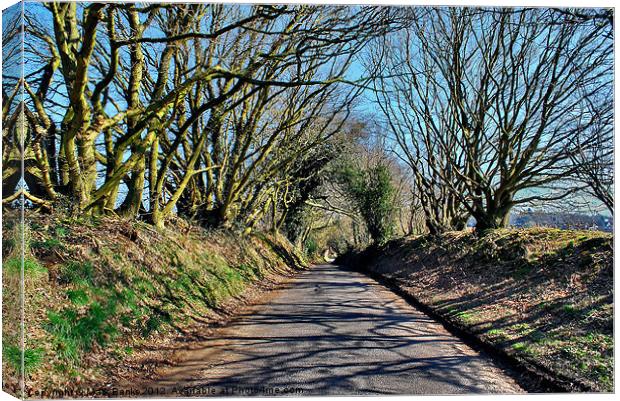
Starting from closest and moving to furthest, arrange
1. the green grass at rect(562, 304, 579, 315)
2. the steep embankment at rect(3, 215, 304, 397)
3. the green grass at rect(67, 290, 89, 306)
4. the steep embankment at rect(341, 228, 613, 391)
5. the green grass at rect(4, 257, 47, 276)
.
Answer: the steep embankment at rect(3, 215, 304, 397), the green grass at rect(4, 257, 47, 276), the steep embankment at rect(341, 228, 613, 391), the green grass at rect(67, 290, 89, 306), the green grass at rect(562, 304, 579, 315)

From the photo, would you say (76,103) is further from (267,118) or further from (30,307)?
(267,118)

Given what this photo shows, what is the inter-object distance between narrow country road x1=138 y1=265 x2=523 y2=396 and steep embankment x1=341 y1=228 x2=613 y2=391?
0.58m

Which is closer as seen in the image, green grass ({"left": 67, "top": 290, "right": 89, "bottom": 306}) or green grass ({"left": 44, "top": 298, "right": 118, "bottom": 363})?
green grass ({"left": 44, "top": 298, "right": 118, "bottom": 363})

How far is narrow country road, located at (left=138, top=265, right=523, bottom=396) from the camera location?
4906 mm

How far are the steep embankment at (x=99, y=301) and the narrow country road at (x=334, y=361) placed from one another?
2.18 ft

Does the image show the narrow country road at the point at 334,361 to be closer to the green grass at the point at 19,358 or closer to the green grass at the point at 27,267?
the green grass at the point at 19,358

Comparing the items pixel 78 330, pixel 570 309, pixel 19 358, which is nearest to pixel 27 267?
pixel 78 330

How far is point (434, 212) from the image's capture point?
2242 centimetres

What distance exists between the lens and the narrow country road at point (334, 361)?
4.91 metres

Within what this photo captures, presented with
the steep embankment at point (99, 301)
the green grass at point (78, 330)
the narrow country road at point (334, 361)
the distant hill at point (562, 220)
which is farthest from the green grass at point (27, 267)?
the distant hill at point (562, 220)

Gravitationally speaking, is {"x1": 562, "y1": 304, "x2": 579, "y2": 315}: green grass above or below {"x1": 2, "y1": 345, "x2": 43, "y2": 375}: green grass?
below

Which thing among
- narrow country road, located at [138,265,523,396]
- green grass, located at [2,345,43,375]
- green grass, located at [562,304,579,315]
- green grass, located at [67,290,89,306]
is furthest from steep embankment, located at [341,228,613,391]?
green grass, located at [67,290,89,306]

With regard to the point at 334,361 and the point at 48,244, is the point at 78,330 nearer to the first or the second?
the point at 48,244

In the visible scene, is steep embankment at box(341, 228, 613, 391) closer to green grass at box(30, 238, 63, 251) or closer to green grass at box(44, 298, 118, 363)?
green grass at box(44, 298, 118, 363)
